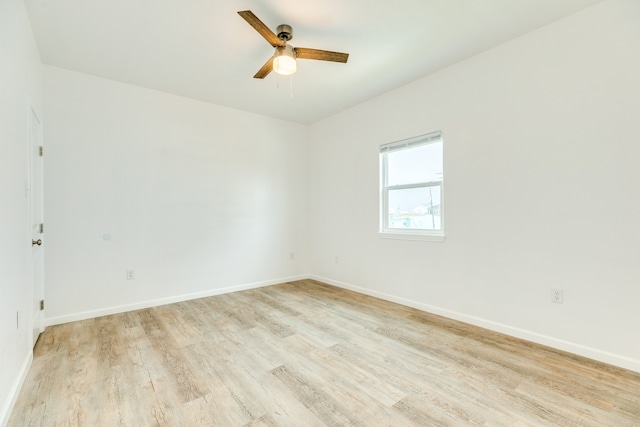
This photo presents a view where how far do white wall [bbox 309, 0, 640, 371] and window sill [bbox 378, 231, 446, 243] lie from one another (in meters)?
0.08

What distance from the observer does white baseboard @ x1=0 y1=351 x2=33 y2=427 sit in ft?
5.03

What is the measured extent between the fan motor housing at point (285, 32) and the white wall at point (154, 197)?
6.64ft

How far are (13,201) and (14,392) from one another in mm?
1159

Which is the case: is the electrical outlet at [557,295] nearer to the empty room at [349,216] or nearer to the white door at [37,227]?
the empty room at [349,216]

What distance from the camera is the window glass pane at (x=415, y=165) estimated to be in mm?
3310

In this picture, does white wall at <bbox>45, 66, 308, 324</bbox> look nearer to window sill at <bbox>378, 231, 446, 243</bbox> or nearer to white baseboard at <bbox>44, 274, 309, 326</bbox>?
white baseboard at <bbox>44, 274, 309, 326</bbox>

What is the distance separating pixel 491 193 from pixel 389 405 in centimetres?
211

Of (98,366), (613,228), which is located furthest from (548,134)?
(98,366)

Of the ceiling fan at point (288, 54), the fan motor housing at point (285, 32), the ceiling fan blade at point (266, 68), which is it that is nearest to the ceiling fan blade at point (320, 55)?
the ceiling fan at point (288, 54)

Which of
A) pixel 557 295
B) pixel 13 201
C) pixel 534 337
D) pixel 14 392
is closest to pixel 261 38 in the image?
pixel 13 201

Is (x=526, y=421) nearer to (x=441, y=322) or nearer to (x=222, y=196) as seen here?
(x=441, y=322)

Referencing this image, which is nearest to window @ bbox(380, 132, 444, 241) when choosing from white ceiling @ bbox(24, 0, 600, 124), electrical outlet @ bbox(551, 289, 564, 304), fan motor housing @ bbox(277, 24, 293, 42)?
white ceiling @ bbox(24, 0, 600, 124)

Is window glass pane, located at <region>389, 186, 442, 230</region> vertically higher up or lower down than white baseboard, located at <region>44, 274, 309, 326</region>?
higher up

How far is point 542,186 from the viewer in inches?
97.1
